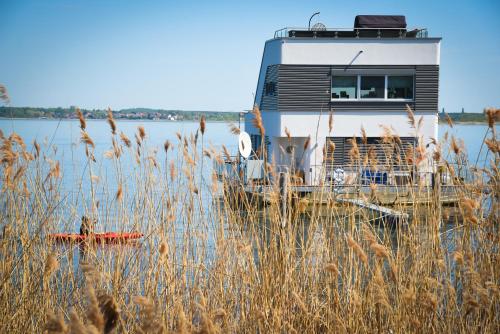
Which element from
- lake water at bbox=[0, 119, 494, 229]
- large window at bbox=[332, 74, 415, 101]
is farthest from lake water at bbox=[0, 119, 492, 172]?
large window at bbox=[332, 74, 415, 101]

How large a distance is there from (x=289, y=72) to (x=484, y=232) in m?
16.1

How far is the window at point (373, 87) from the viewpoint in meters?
19.6

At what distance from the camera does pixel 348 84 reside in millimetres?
19781

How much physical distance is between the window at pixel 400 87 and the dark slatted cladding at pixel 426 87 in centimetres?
29

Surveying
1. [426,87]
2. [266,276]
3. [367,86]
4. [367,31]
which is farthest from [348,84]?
[266,276]

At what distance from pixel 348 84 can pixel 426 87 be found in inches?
96.1

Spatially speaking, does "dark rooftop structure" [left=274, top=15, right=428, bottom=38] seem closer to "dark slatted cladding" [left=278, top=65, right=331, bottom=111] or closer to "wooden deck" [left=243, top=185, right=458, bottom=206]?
"dark slatted cladding" [left=278, top=65, right=331, bottom=111]

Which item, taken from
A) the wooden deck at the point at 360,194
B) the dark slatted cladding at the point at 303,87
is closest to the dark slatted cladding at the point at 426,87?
the dark slatted cladding at the point at 303,87

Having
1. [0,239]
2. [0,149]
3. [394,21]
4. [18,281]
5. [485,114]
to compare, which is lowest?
[18,281]

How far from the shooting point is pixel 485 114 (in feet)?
11.9

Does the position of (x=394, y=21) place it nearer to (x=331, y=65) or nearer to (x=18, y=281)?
(x=331, y=65)

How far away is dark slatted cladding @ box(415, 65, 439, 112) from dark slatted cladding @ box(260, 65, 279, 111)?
14.6 feet

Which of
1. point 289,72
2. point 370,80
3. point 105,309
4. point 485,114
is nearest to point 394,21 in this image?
point 370,80

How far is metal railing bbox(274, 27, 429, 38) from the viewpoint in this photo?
19797 mm
